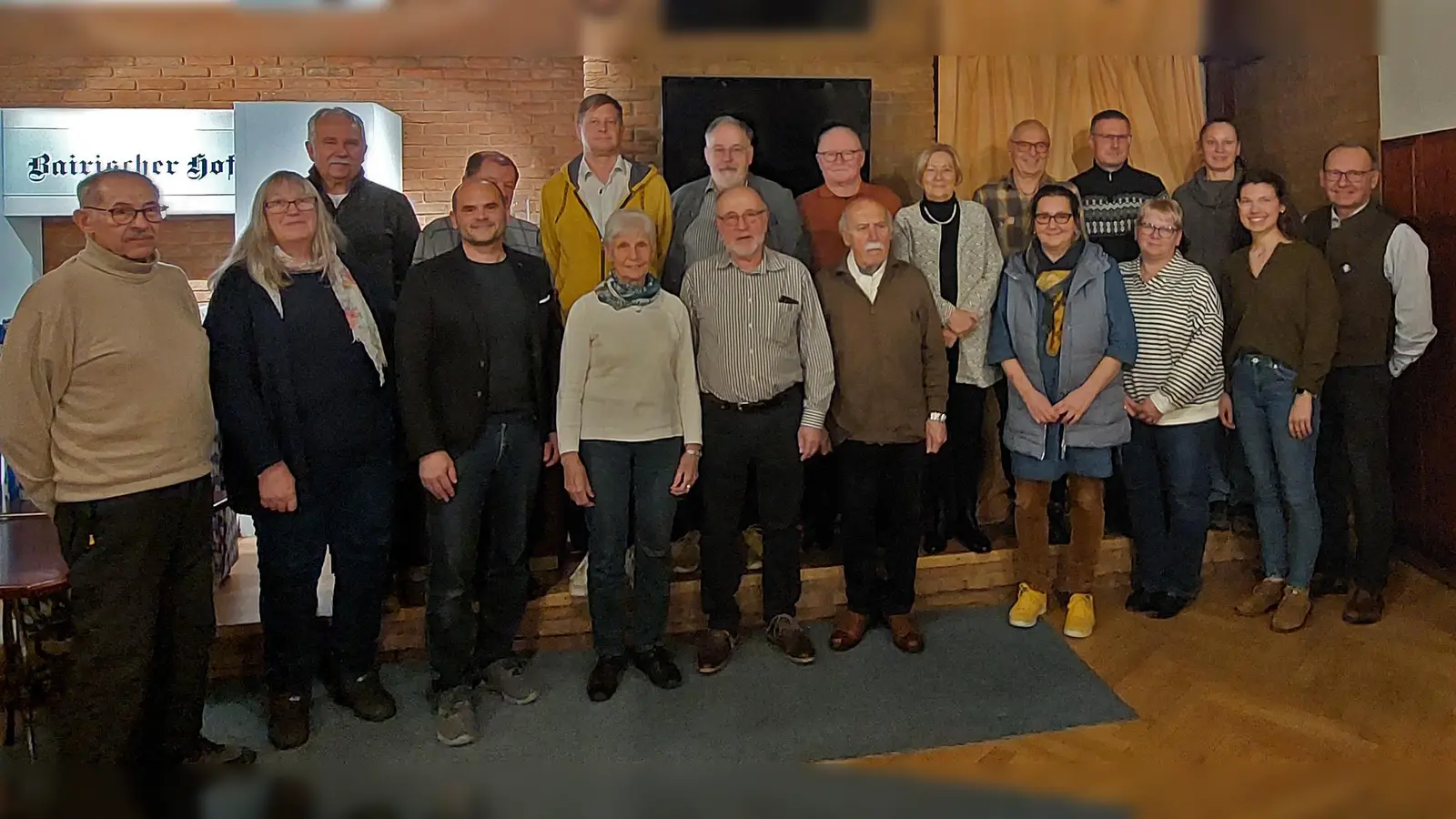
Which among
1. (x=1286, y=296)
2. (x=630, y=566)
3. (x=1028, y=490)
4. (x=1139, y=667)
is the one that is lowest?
(x=1139, y=667)

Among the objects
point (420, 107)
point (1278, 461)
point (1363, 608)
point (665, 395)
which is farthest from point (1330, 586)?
point (420, 107)

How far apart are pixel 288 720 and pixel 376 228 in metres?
1.31

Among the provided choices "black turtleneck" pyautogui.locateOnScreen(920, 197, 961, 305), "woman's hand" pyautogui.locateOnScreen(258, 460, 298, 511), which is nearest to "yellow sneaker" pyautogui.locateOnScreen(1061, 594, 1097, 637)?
"black turtleneck" pyautogui.locateOnScreen(920, 197, 961, 305)

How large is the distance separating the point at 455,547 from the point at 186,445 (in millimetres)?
644

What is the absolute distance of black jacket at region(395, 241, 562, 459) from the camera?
7.72ft

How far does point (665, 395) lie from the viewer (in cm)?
257

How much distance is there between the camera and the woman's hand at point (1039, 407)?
289 centimetres

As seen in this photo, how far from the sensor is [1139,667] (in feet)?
9.02

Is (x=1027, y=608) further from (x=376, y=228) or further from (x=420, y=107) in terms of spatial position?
(x=420, y=107)

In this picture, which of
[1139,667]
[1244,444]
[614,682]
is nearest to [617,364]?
[614,682]

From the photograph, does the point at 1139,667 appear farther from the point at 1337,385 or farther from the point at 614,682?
the point at 614,682

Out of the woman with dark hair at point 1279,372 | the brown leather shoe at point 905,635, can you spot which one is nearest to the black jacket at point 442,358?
the brown leather shoe at point 905,635

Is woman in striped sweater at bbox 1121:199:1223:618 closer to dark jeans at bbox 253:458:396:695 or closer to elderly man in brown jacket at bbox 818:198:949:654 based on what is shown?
elderly man in brown jacket at bbox 818:198:949:654

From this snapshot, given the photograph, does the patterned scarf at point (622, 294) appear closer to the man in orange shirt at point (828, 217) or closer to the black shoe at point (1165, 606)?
the man in orange shirt at point (828, 217)
